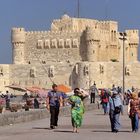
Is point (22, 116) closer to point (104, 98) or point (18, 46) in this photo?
point (104, 98)

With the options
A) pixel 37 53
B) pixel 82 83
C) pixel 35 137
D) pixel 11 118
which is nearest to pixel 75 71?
pixel 82 83

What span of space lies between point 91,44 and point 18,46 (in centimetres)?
850

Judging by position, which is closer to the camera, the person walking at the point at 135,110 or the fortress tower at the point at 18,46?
the person walking at the point at 135,110

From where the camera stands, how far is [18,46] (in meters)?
76.0

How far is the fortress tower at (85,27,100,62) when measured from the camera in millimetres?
73312

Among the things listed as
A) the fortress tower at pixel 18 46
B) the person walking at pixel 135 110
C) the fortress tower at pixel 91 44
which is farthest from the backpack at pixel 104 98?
the fortress tower at pixel 18 46

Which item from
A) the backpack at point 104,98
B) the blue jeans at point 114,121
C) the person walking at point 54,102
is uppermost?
the backpack at point 104,98

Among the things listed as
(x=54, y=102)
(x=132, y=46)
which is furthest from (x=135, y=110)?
(x=132, y=46)

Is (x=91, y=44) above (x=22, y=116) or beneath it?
above

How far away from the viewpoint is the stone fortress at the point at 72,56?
2726 inches

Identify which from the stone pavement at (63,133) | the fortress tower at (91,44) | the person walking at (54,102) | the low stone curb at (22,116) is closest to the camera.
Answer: the stone pavement at (63,133)

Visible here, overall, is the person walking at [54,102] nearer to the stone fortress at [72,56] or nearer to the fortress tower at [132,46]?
the stone fortress at [72,56]

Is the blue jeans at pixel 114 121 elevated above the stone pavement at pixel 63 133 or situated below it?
above

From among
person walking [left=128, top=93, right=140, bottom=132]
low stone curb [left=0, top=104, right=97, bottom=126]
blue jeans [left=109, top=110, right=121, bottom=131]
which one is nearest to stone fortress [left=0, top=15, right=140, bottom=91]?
low stone curb [left=0, top=104, right=97, bottom=126]
